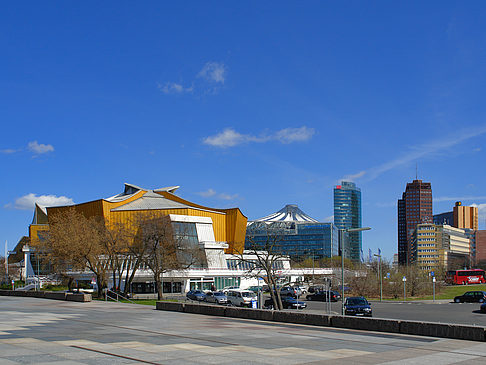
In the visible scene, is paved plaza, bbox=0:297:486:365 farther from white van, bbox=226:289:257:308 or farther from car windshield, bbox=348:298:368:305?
white van, bbox=226:289:257:308

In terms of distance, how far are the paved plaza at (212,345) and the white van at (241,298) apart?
22.5m

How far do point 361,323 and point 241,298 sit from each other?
83.1 ft

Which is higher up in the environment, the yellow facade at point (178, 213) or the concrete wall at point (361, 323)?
the yellow facade at point (178, 213)

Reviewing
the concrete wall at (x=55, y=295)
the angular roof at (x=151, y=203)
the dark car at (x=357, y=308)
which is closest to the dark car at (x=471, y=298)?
the dark car at (x=357, y=308)

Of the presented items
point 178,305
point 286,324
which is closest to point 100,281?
point 178,305

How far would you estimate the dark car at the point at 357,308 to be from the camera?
38469 mm

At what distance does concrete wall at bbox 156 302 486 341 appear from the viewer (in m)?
21.2

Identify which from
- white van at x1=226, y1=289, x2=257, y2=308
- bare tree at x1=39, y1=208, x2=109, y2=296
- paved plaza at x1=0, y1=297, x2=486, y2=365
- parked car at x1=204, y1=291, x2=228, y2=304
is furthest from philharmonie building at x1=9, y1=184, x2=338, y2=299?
paved plaza at x1=0, y1=297, x2=486, y2=365

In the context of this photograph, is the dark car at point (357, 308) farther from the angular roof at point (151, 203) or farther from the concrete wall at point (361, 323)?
the angular roof at point (151, 203)

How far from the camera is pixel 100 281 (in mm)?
55844

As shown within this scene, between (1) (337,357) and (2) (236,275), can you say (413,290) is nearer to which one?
(2) (236,275)

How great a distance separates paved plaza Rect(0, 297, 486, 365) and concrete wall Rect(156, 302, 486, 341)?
2.55 feet

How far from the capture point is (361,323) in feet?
81.8

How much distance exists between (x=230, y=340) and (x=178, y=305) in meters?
17.3
